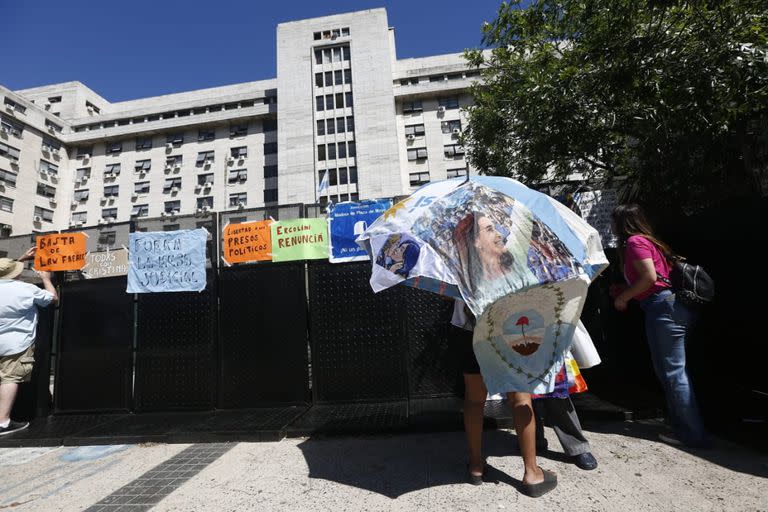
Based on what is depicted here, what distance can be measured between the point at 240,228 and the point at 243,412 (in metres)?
2.39

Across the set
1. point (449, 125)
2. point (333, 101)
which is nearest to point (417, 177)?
point (449, 125)

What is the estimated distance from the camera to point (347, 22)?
40625mm

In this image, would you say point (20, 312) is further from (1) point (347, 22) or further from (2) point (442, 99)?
(1) point (347, 22)

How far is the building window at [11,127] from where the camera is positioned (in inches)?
1566

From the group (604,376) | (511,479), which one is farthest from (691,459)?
(604,376)

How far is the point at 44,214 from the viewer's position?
143 ft

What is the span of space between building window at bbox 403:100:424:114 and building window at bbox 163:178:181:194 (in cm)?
2748

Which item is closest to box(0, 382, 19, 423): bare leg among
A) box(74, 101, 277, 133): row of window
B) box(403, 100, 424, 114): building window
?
box(403, 100, 424, 114): building window

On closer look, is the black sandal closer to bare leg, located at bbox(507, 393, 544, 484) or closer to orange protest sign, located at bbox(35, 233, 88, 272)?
bare leg, located at bbox(507, 393, 544, 484)

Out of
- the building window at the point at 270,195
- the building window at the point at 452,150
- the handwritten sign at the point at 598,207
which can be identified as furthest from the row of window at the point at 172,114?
the handwritten sign at the point at 598,207

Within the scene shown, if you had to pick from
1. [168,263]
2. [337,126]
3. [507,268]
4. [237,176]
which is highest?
[337,126]

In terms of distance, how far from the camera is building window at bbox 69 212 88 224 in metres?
44.4

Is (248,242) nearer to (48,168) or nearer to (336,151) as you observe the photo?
(336,151)

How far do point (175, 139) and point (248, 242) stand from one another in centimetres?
4805
